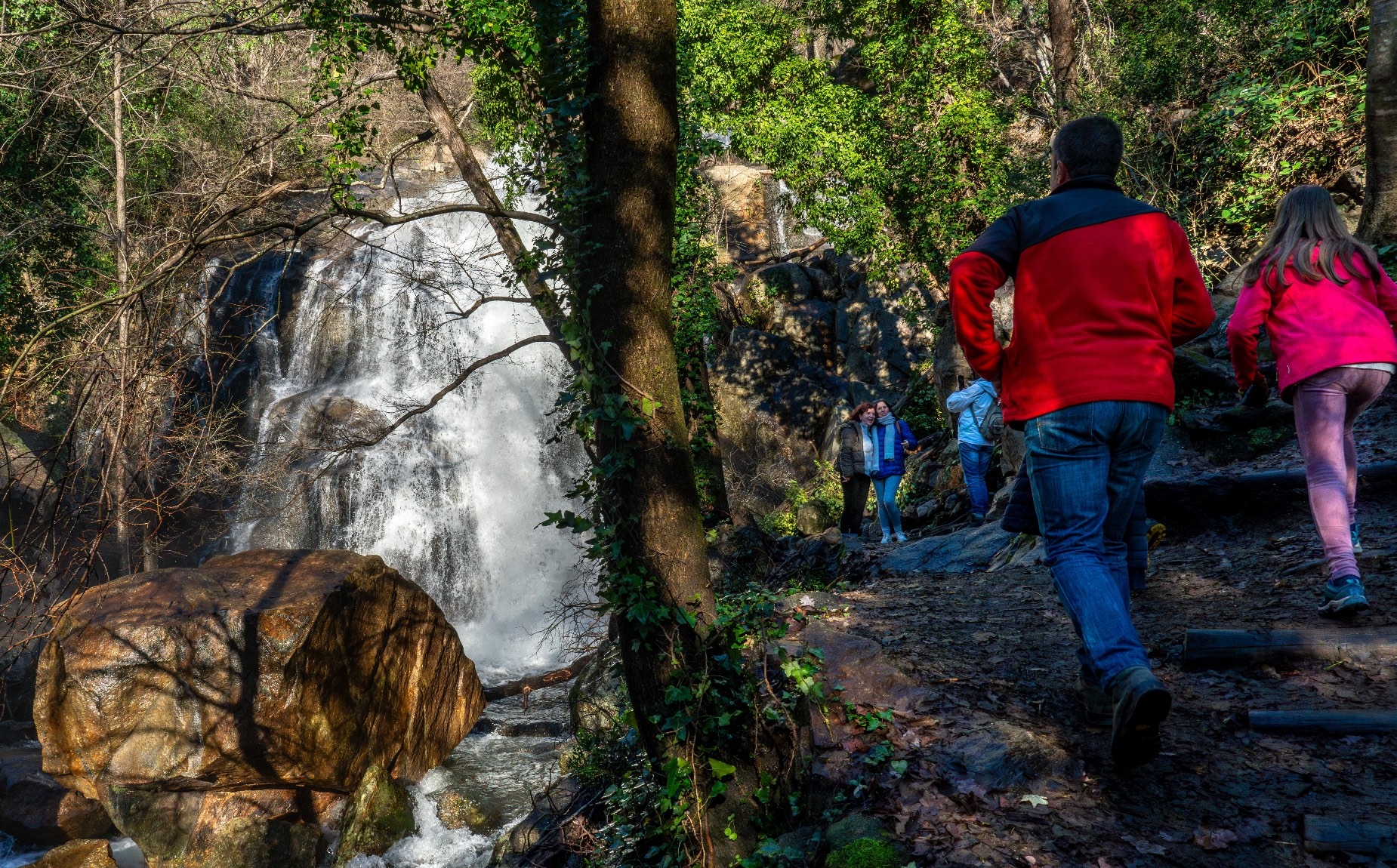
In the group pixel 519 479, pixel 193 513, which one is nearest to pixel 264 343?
pixel 193 513

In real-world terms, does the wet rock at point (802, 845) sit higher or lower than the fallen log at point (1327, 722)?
lower

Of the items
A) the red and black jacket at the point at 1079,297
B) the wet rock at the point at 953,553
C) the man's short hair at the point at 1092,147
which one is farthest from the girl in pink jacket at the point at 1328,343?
the wet rock at the point at 953,553

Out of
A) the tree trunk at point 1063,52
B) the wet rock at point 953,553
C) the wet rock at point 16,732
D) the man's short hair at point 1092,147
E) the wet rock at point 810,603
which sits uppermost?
the tree trunk at point 1063,52

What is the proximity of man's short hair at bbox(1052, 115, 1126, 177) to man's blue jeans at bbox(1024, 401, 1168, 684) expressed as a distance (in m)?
0.88

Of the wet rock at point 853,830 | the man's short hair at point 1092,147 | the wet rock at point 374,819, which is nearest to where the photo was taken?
the wet rock at point 853,830

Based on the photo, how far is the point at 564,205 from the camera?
409 centimetres

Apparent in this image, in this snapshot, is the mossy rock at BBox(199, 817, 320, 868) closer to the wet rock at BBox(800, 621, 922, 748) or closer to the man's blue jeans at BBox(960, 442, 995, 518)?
the wet rock at BBox(800, 621, 922, 748)

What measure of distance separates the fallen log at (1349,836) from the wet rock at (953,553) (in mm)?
4947

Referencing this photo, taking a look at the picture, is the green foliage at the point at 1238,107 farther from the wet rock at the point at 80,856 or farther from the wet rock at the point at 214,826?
the wet rock at the point at 80,856

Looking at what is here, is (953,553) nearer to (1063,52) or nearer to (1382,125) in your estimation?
(1382,125)

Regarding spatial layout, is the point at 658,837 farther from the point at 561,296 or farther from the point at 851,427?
the point at 851,427

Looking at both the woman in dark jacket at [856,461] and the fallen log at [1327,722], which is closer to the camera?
the fallen log at [1327,722]

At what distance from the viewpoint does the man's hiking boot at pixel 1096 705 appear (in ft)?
9.87

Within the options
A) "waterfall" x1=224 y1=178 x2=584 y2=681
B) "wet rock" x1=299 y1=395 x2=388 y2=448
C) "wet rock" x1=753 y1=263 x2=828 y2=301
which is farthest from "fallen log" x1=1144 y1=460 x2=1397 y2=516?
"wet rock" x1=753 y1=263 x2=828 y2=301
